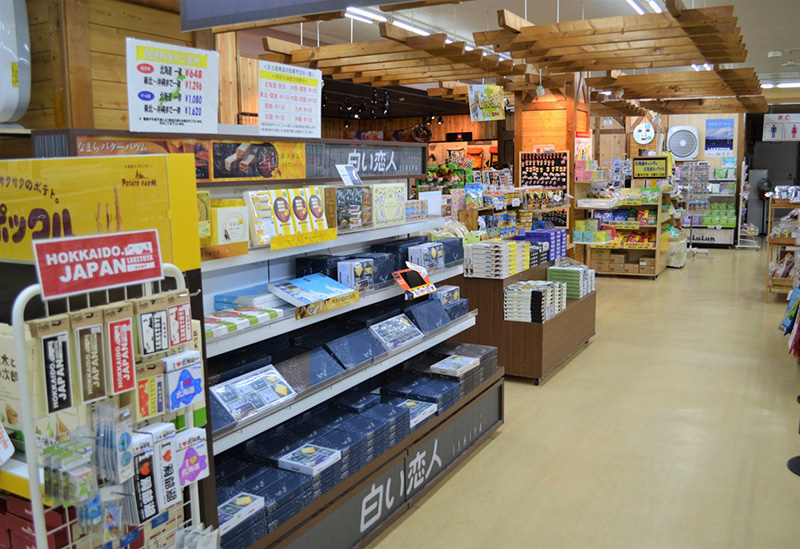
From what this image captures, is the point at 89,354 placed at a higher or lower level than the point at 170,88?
lower

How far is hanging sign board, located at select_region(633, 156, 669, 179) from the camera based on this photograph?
11484 millimetres

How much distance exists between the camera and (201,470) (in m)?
1.92

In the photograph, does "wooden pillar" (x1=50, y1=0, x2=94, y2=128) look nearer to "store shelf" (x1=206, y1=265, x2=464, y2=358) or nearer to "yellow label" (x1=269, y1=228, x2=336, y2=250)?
"yellow label" (x1=269, y1=228, x2=336, y2=250)

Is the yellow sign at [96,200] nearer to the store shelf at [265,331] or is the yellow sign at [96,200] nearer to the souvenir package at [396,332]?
the store shelf at [265,331]

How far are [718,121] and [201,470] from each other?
Result: 1774 centimetres

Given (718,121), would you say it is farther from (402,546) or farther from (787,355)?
(402,546)

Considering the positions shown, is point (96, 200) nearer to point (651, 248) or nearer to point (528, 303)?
point (528, 303)

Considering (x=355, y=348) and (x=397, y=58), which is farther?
(x=397, y=58)

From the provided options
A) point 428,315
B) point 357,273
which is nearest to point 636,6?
point 428,315

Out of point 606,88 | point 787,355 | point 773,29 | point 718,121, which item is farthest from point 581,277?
point 718,121

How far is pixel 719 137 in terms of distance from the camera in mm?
16844

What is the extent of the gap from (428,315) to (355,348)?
0.83m

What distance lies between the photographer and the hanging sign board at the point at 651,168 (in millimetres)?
11484

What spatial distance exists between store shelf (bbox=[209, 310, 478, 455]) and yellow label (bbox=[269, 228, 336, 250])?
2.20 ft
